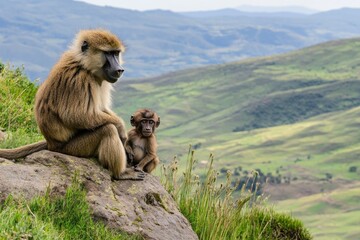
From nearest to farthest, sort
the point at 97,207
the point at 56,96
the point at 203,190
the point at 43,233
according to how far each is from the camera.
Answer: the point at 43,233, the point at 97,207, the point at 56,96, the point at 203,190

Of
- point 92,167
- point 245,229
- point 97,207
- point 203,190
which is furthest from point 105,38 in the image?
point 245,229

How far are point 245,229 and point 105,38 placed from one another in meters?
4.41

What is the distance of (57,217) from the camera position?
26.4 ft

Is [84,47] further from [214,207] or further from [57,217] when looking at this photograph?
[214,207]

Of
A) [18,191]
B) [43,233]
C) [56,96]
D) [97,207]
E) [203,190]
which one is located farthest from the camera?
[203,190]

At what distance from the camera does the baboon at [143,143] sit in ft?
34.8

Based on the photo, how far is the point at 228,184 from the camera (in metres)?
10.3

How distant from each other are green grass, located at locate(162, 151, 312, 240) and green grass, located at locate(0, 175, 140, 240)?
2.37 m

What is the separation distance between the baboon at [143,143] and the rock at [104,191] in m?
0.45

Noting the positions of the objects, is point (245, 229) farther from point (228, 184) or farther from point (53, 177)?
point (53, 177)

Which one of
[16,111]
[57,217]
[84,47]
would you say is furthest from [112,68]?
[16,111]

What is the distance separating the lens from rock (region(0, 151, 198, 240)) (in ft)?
27.7

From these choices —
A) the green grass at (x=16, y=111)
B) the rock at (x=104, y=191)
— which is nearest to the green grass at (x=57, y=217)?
the rock at (x=104, y=191)

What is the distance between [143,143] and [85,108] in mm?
1731
